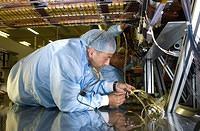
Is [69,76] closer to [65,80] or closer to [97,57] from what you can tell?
[65,80]

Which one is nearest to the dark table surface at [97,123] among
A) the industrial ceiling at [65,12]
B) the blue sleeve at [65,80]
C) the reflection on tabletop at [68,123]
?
the reflection on tabletop at [68,123]

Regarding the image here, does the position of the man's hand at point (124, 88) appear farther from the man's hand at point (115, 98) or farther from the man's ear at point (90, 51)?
the man's ear at point (90, 51)

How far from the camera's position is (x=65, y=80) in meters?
1.57

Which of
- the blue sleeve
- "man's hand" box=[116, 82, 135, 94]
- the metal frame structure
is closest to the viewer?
the metal frame structure

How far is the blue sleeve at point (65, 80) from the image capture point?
1.57m

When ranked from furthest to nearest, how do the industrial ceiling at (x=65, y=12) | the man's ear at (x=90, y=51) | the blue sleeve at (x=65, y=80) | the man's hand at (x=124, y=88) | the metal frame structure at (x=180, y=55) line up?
the man's hand at (x=124, y=88)
the man's ear at (x=90, y=51)
the blue sleeve at (x=65, y=80)
the industrial ceiling at (x=65, y=12)
the metal frame structure at (x=180, y=55)

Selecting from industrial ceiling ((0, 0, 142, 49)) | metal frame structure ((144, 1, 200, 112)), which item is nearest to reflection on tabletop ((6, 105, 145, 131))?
metal frame structure ((144, 1, 200, 112))

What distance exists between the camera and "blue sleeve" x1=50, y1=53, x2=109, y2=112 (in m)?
1.57

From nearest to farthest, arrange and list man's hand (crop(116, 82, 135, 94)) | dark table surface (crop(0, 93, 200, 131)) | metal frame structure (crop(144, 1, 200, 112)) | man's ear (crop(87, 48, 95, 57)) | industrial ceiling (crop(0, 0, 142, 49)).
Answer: metal frame structure (crop(144, 1, 200, 112)) → dark table surface (crop(0, 93, 200, 131)) → industrial ceiling (crop(0, 0, 142, 49)) → man's ear (crop(87, 48, 95, 57)) → man's hand (crop(116, 82, 135, 94))

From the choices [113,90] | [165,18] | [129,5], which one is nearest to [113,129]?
[165,18]

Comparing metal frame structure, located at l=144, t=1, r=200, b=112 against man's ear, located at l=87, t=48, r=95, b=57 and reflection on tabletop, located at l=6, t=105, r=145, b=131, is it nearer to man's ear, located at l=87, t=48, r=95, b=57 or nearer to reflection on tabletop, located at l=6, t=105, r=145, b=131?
reflection on tabletop, located at l=6, t=105, r=145, b=131

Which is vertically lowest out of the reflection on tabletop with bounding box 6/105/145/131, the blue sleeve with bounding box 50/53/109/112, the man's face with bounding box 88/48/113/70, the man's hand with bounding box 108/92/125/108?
the man's hand with bounding box 108/92/125/108

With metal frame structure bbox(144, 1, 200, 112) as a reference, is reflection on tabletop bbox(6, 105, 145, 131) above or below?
below

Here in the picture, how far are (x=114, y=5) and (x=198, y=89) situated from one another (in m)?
0.56
